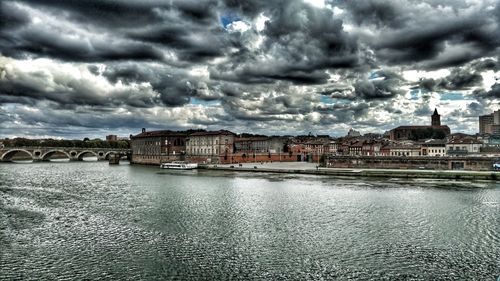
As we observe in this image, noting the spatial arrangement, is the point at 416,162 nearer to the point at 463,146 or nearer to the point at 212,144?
the point at 463,146

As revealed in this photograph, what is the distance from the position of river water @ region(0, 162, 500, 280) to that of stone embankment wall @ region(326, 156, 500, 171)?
2992 cm

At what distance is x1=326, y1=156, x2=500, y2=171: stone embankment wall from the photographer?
69875 millimetres

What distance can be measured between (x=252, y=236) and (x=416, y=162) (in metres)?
59.8

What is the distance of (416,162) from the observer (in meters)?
76.1

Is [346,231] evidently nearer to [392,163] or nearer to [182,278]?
[182,278]

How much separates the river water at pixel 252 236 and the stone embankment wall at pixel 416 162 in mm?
29920

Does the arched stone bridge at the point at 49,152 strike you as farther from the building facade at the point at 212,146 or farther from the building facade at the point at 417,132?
the building facade at the point at 417,132

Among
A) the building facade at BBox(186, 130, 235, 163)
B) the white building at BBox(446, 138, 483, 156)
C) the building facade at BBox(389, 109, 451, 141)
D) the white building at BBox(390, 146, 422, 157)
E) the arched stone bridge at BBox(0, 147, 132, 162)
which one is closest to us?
the white building at BBox(446, 138, 483, 156)

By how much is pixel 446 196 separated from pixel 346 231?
21683 mm

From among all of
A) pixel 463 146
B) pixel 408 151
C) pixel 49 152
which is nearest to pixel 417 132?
pixel 408 151

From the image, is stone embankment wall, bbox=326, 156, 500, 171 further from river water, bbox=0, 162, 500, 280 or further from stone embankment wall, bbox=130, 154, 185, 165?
stone embankment wall, bbox=130, 154, 185, 165

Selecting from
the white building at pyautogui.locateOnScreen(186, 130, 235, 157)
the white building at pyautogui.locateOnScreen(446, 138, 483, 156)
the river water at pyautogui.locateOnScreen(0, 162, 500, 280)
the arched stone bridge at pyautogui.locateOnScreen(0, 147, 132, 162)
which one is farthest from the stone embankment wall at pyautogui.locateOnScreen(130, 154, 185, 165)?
the white building at pyautogui.locateOnScreen(446, 138, 483, 156)

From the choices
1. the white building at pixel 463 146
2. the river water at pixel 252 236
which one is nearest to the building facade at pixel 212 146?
the white building at pixel 463 146

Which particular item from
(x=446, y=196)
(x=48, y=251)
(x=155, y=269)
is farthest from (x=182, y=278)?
(x=446, y=196)
